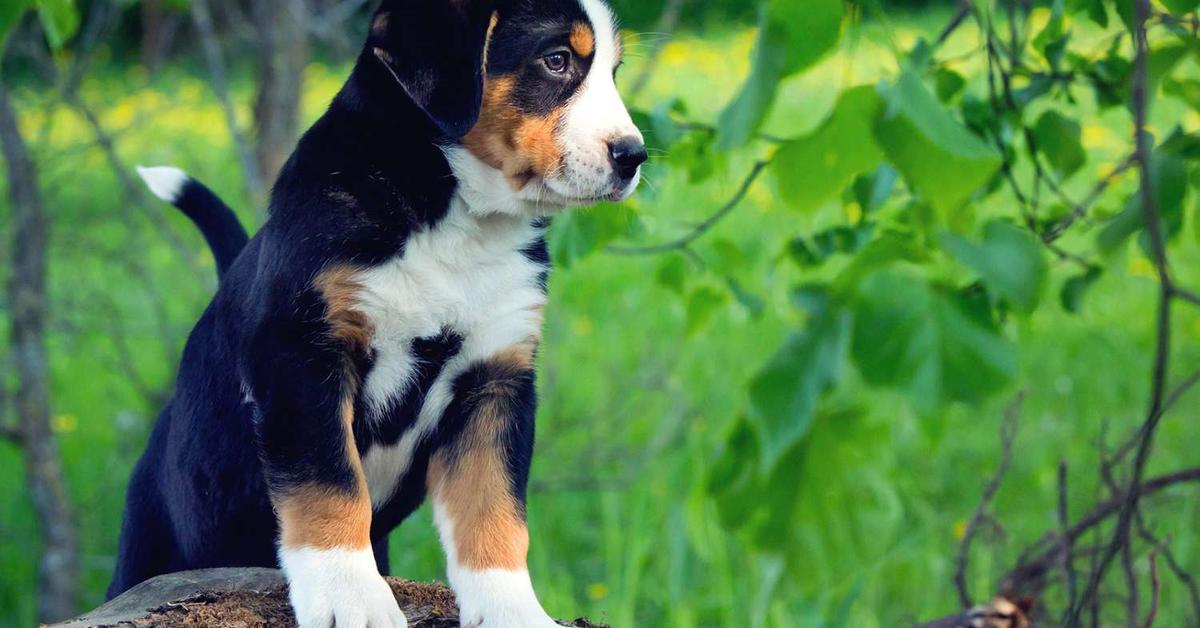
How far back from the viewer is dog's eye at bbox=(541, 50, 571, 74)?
257 cm

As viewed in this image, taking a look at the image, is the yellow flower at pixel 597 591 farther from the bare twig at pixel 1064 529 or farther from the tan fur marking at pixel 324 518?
the tan fur marking at pixel 324 518

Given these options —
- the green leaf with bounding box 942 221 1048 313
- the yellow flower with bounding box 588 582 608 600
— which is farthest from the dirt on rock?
the yellow flower with bounding box 588 582 608 600

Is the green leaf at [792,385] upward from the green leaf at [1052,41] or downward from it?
downward

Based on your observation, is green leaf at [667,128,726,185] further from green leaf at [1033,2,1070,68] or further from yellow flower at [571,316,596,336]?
yellow flower at [571,316,596,336]

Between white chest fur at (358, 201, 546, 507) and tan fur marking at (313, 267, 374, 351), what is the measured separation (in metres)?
0.02

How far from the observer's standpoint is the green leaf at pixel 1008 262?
1256 millimetres

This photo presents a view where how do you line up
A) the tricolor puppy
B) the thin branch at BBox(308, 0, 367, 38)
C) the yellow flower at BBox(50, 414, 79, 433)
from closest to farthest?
the tricolor puppy, the thin branch at BBox(308, 0, 367, 38), the yellow flower at BBox(50, 414, 79, 433)

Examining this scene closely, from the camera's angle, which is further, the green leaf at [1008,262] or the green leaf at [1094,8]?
the green leaf at [1094,8]

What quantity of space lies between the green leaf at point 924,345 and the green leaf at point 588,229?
4.41 feet

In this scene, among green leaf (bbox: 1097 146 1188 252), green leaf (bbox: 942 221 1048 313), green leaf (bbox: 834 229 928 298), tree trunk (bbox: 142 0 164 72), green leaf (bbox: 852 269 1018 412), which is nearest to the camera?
green leaf (bbox: 942 221 1048 313)

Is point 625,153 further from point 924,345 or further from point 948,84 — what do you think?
point 924,345

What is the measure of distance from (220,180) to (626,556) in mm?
2709

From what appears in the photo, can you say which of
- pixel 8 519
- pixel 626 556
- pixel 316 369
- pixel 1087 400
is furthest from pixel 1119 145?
pixel 316 369

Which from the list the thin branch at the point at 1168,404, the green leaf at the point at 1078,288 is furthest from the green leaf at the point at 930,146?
the green leaf at the point at 1078,288
